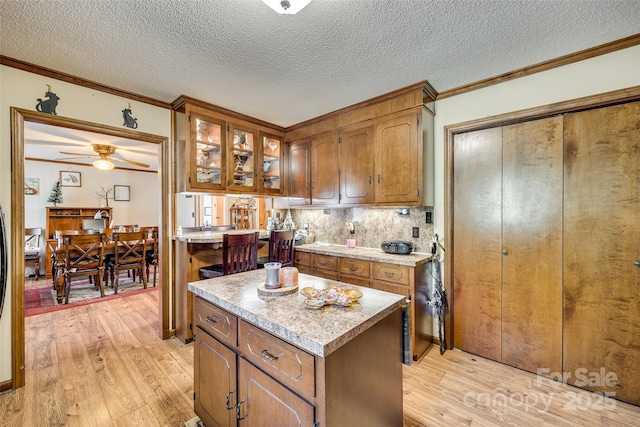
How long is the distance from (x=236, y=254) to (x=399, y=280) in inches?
61.1

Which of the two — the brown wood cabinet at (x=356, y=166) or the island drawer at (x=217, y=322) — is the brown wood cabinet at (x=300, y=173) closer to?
the brown wood cabinet at (x=356, y=166)

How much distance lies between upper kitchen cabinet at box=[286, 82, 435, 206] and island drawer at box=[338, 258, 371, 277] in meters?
0.63

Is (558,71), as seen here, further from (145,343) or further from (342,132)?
(145,343)

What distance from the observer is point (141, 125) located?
2770mm

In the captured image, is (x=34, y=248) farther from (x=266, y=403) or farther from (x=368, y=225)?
(x=266, y=403)

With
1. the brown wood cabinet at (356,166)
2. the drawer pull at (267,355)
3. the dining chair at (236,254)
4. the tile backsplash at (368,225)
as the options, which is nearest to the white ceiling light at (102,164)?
the dining chair at (236,254)

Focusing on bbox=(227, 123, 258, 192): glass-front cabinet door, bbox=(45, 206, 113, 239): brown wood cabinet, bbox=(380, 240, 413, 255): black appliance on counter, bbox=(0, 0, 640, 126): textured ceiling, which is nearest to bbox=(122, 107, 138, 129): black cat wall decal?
bbox=(0, 0, 640, 126): textured ceiling

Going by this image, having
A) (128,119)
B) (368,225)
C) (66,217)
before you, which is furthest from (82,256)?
(368,225)

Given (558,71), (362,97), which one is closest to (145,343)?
(362,97)

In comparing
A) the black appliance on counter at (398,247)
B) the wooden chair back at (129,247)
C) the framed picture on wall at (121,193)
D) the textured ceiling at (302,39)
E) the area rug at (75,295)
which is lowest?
the area rug at (75,295)

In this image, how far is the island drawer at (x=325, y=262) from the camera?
2959 mm

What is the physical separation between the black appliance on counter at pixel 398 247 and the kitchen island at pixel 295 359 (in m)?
1.39

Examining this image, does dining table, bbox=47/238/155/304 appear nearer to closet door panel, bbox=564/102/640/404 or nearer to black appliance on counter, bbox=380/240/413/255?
black appliance on counter, bbox=380/240/413/255

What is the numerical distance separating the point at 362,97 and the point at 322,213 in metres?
1.60
